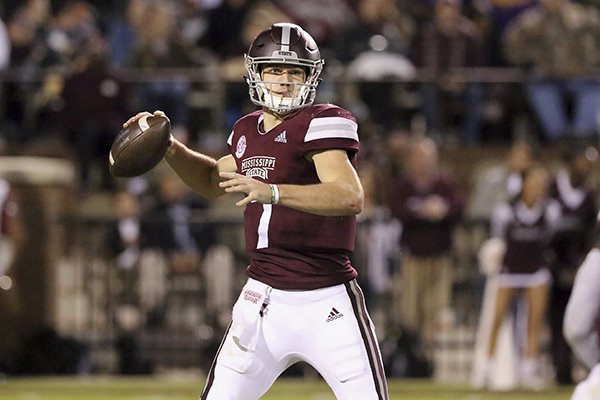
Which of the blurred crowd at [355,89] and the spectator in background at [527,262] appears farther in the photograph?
the blurred crowd at [355,89]

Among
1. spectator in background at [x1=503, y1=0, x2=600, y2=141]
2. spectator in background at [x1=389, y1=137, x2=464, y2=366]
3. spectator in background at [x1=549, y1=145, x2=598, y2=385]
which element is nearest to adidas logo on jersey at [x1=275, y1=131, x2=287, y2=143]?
spectator in background at [x1=389, y1=137, x2=464, y2=366]

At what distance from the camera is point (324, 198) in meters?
5.31

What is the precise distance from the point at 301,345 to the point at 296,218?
48 centimetres

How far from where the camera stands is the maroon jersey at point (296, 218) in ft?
18.1

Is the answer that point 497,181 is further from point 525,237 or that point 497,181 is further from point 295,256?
point 295,256

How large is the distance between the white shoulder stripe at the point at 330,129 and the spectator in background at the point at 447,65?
8.65m

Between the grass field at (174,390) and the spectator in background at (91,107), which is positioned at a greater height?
the spectator in background at (91,107)

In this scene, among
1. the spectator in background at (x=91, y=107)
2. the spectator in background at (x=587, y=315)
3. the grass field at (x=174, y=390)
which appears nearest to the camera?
the spectator in background at (x=587, y=315)

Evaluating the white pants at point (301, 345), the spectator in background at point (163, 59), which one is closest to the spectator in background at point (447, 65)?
the spectator in background at point (163, 59)

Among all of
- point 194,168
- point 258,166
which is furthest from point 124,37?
point 258,166

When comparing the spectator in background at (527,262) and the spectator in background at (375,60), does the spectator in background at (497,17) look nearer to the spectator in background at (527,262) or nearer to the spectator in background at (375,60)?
the spectator in background at (375,60)

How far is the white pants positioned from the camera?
5531 mm

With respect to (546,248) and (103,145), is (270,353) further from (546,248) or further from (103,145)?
(103,145)

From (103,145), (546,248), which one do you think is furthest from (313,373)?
(103,145)
